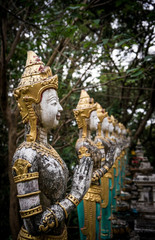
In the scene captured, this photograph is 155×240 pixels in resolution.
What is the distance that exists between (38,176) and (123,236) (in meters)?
3.80

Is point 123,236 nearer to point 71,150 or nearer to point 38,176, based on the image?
point 71,150

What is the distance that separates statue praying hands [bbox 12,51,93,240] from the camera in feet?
5.70

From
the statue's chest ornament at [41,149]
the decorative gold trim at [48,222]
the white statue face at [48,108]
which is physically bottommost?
the decorative gold trim at [48,222]

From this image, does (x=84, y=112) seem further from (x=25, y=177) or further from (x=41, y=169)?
(x=25, y=177)

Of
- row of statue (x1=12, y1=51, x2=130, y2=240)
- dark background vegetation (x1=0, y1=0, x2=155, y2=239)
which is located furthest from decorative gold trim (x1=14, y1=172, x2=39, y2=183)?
dark background vegetation (x1=0, y1=0, x2=155, y2=239)

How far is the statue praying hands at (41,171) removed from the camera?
1.74m

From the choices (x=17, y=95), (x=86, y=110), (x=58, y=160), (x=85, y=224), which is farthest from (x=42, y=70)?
(x=85, y=224)

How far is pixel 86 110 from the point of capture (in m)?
3.56

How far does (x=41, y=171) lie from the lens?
6.25 feet

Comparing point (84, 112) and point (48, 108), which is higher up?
point (84, 112)

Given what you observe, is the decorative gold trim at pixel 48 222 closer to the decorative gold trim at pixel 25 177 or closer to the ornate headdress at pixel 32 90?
the decorative gold trim at pixel 25 177

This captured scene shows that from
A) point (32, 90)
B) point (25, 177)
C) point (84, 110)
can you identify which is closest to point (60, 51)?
point (84, 110)

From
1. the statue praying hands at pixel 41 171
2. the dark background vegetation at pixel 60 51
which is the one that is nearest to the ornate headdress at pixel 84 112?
the dark background vegetation at pixel 60 51

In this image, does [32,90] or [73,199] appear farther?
[32,90]
